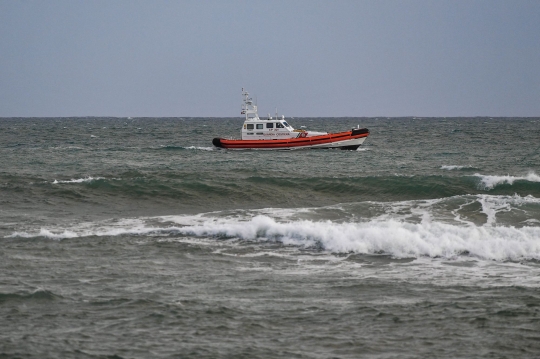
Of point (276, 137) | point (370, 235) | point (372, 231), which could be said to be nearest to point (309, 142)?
point (276, 137)

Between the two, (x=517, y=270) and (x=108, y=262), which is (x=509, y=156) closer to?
(x=517, y=270)

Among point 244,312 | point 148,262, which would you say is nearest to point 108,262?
point 148,262

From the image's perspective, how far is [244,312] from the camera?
35.4 ft

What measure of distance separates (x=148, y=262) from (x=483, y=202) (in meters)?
12.2

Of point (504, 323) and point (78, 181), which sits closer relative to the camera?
point (504, 323)

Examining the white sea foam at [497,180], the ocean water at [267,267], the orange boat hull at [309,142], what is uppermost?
the orange boat hull at [309,142]

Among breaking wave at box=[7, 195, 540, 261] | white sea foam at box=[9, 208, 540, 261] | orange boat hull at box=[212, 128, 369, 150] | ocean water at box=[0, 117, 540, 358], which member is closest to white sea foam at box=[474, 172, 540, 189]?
ocean water at box=[0, 117, 540, 358]

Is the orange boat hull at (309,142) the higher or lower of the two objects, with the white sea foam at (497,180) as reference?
higher

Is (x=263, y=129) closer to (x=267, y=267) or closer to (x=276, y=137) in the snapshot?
(x=276, y=137)

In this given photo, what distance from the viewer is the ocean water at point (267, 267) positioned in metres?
9.66

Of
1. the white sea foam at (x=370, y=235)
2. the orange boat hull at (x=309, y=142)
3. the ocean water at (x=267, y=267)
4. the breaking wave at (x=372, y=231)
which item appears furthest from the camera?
the orange boat hull at (x=309, y=142)

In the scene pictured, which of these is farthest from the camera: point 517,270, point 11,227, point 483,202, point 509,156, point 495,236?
point 509,156

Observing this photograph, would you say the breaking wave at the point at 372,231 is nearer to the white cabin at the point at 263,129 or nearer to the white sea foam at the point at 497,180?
the white sea foam at the point at 497,180

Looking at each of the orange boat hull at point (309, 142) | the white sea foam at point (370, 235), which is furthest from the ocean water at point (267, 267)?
the orange boat hull at point (309, 142)
